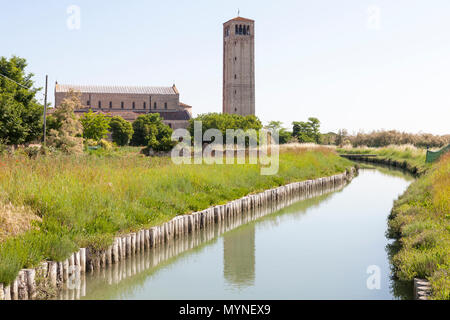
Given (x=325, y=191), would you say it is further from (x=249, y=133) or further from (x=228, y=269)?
(x=249, y=133)

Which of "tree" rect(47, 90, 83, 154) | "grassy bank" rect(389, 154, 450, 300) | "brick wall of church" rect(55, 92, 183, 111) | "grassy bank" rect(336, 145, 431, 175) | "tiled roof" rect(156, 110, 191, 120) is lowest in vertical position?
"grassy bank" rect(389, 154, 450, 300)

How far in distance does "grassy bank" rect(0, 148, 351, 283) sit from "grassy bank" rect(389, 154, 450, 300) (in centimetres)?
527

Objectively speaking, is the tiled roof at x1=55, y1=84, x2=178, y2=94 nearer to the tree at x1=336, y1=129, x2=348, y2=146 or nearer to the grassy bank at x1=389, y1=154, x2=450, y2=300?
the tree at x1=336, y1=129, x2=348, y2=146

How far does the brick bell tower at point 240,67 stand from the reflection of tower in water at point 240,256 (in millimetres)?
63814

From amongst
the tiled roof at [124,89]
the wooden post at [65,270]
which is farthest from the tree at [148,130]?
the wooden post at [65,270]

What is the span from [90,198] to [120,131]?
56.0 meters

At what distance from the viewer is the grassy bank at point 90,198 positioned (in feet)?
26.2

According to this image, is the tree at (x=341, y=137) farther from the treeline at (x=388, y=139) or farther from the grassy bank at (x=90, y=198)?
the grassy bank at (x=90, y=198)

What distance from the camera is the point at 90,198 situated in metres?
10.4

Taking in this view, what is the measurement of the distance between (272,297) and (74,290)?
10.7ft

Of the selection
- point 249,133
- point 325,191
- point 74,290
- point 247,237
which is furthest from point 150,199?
point 249,133

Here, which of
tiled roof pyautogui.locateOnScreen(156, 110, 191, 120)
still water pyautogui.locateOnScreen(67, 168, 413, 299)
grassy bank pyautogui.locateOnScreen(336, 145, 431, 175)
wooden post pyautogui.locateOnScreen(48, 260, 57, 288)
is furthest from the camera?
tiled roof pyautogui.locateOnScreen(156, 110, 191, 120)

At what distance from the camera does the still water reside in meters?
8.46

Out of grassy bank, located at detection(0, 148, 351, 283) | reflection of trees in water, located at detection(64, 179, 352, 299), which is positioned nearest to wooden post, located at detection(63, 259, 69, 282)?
grassy bank, located at detection(0, 148, 351, 283)
